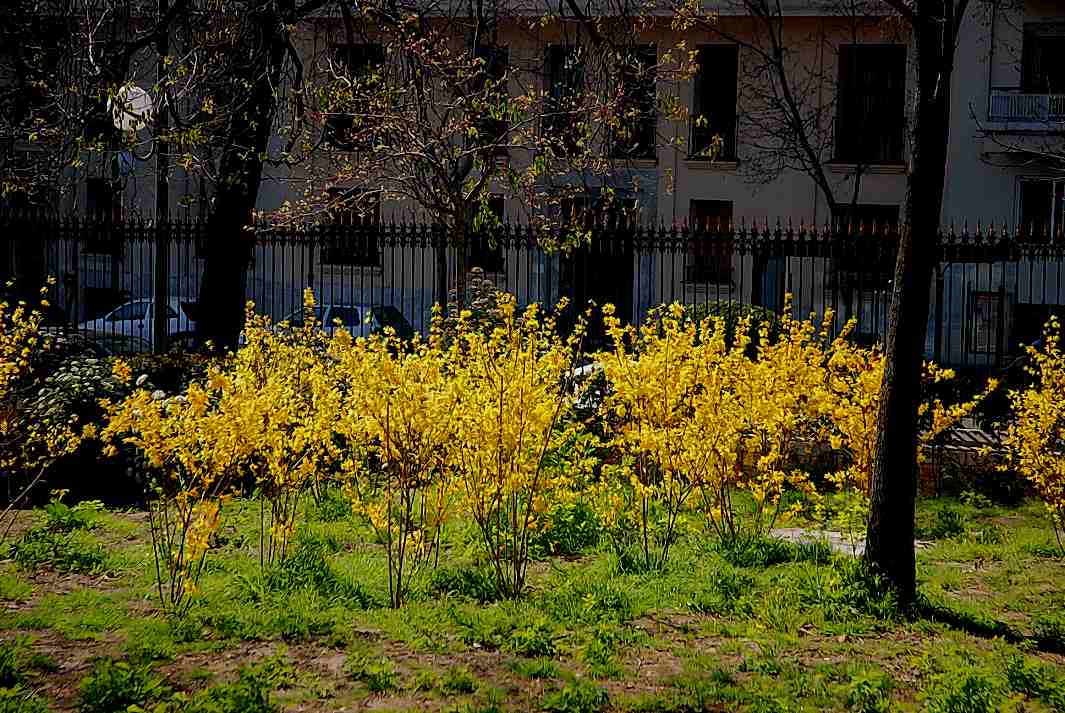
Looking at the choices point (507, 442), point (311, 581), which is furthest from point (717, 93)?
point (311, 581)

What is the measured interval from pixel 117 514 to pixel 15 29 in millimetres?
5706

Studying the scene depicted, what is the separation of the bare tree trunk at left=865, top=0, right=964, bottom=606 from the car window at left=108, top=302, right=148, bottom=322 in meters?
18.3

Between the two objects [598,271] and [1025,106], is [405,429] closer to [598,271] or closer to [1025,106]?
[598,271]

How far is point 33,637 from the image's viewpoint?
573 cm

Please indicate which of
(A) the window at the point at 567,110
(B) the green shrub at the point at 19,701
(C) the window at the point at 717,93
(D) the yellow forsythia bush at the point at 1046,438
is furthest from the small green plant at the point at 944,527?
(C) the window at the point at 717,93

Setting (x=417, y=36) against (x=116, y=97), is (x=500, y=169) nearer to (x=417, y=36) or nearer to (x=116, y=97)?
(x=417, y=36)

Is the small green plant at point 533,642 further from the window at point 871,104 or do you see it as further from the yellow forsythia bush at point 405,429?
the window at point 871,104

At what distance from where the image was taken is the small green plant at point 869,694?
493 centimetres

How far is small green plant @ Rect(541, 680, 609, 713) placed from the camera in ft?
16.0

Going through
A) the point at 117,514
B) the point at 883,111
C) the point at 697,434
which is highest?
the point at 883,111

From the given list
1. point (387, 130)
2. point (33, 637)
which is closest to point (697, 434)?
point (33, 637)

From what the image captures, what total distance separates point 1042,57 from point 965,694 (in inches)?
939

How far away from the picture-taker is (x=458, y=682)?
5168 mm

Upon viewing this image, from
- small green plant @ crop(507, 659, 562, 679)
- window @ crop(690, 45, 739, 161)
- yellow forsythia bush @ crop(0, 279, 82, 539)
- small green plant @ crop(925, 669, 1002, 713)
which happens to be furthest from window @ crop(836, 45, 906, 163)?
small green plant @ crop(507, 659, 562, 679)
